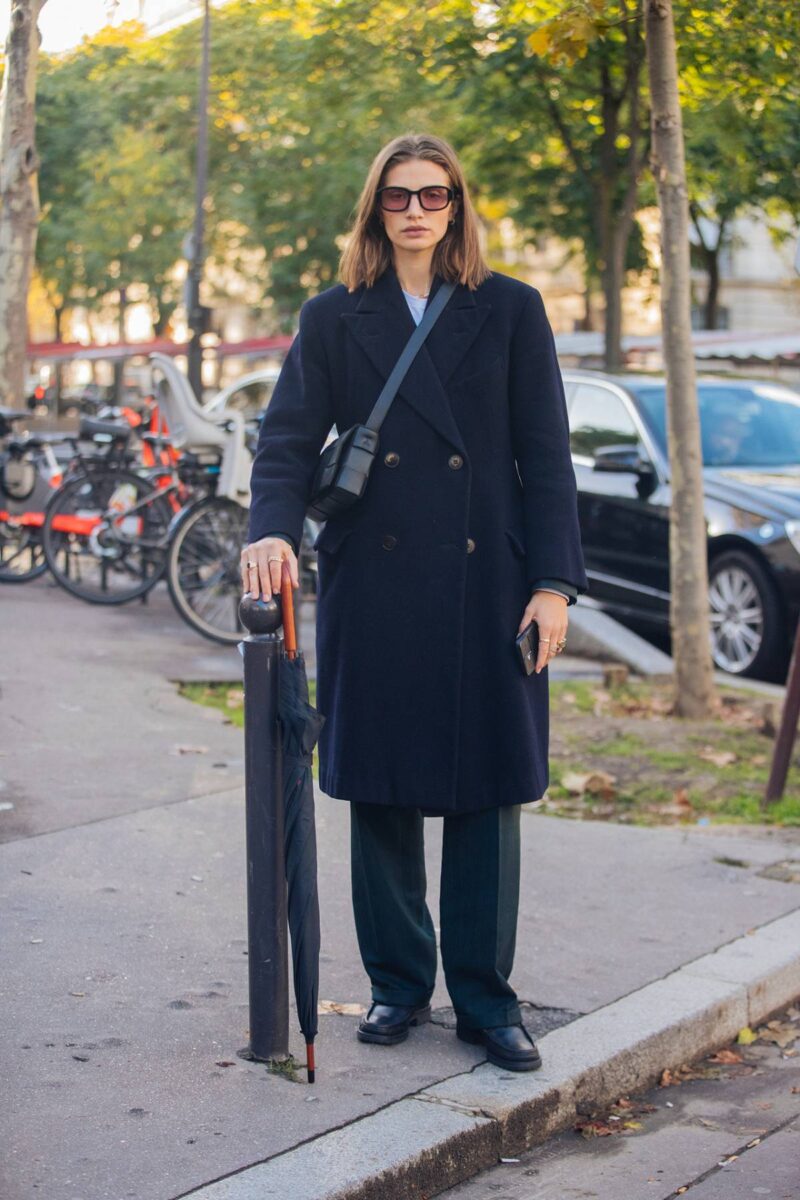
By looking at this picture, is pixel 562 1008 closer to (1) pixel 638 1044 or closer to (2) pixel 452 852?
(1) pixel 638 1044

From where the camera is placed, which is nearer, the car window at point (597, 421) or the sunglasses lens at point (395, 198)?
the sunglasses lens at point (395, 198)

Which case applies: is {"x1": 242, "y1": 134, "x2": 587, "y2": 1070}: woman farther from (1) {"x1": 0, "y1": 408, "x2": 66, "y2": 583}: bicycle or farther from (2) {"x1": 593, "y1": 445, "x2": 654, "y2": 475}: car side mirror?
(1) {"x1": 0, "y1": 408, "x2": 66, "y2": 583}: bicycle

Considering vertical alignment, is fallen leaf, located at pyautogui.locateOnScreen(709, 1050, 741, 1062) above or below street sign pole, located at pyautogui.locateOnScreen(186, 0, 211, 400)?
below

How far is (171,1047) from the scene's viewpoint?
143 inches

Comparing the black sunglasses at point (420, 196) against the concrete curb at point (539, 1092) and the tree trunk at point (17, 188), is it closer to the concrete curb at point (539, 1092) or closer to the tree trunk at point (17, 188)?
the concrete curb at point (539, 1092)

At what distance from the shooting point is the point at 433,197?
368cm

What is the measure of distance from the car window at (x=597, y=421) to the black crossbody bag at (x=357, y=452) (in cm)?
709

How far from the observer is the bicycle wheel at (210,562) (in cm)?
918

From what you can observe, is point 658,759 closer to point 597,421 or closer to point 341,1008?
point 341,1008

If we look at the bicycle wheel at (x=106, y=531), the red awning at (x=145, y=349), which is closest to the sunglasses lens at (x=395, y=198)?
the bicycle wheel at (x=106, y=531)

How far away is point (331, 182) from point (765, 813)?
27106mm

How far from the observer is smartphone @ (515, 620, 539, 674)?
3.64 m

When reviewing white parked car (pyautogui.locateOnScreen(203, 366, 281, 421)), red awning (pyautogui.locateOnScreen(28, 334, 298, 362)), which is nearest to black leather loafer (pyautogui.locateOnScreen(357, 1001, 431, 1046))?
white parked car (pyautogui.locateOnScreen(203, 366, 281, 421))

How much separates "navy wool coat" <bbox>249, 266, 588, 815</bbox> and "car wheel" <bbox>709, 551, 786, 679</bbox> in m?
A: 6.19
